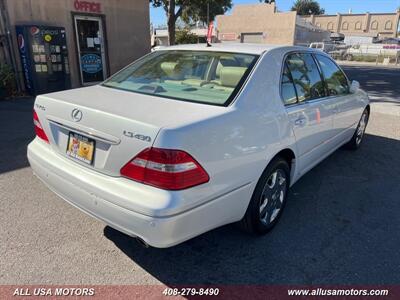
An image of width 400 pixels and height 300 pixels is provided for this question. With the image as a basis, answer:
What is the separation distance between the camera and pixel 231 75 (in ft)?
9.11

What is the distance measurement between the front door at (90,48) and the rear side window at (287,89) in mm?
9137

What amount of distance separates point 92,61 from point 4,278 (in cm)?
976

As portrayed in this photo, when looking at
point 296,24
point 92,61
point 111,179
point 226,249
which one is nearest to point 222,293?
point 226,249

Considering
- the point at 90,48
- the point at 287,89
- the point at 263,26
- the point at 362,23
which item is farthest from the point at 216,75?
the point at 362,23

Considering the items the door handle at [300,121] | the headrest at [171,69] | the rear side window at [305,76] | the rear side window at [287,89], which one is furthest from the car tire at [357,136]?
the headrest at [171,69]

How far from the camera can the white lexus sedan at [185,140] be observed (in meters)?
2.01

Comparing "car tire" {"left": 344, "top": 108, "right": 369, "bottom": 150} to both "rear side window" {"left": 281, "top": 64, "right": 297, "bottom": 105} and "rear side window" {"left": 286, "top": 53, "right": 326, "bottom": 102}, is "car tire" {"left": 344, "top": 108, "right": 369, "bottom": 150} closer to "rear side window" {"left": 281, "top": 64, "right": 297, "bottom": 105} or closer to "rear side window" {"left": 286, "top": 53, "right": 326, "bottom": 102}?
"rear side window" {"left": 286, "top": 53, "right": 326, "bottom": 102}

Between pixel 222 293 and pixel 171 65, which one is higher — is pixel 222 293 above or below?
below

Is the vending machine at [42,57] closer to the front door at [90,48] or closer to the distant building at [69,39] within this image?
the distant building at [69,39]

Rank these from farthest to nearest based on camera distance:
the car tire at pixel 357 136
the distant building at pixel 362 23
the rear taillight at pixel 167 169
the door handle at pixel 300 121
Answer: the distant building at pixel 362 23, the car tire at pixel 357 136, the door handle at pixel 300 121, the rear taillight at pixel 167 169

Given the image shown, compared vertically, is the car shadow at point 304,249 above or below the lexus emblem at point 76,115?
below

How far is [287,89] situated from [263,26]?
45627mm

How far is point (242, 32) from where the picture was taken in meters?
46.2

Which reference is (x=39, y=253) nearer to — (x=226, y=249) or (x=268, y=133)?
(x=226, y=249)
